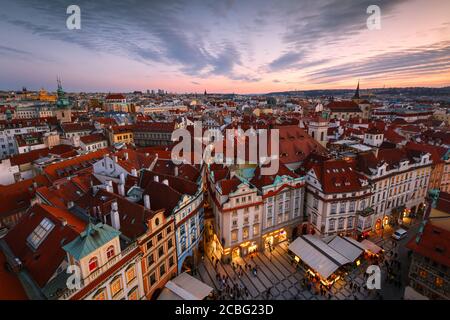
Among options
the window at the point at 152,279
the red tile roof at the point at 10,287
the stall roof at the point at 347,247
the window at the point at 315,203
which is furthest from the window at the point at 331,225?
the red tile roof at the point at 10,287

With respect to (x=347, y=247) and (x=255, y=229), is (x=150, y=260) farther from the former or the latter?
(x=347, y=247)

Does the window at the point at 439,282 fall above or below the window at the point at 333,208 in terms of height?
below

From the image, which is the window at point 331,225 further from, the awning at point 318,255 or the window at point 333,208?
the awning at point 318,255

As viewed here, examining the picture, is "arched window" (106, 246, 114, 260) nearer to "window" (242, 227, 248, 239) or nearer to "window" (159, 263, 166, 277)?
"window" (159, 263, 166, 277)

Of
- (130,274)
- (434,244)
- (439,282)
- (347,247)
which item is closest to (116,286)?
(130,274)

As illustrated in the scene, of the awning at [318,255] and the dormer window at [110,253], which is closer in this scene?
the dormer window at [110,253]

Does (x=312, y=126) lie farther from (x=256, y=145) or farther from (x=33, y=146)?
(x=33, y=146)
